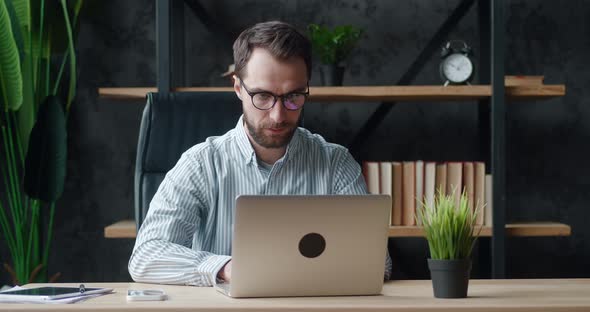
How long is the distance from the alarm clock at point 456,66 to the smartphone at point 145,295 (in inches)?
63.8

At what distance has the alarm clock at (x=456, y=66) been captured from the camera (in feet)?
9.17

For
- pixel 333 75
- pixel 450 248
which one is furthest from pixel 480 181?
pixel 450 248

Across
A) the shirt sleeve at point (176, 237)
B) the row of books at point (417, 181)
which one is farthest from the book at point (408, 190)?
the shirt sleeve at point (176, 237)

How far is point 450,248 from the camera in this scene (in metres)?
1.42

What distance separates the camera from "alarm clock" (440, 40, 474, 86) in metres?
2.79

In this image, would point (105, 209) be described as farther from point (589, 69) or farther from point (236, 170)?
point (589, 69)

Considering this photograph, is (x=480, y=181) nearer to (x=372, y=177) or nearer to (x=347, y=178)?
(x=372, y=177)

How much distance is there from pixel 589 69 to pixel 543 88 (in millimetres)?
499

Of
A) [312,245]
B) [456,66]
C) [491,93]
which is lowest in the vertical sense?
[312,245]

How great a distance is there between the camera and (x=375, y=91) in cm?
269

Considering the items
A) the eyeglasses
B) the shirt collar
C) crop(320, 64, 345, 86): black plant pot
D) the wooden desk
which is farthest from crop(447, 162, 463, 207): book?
the wooden desk

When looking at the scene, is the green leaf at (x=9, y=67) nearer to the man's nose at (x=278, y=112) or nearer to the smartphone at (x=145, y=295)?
the man's nose at (x=278, y=112)

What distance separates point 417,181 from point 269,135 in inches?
38.2

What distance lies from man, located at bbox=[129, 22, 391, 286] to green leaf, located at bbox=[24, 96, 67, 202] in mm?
842
